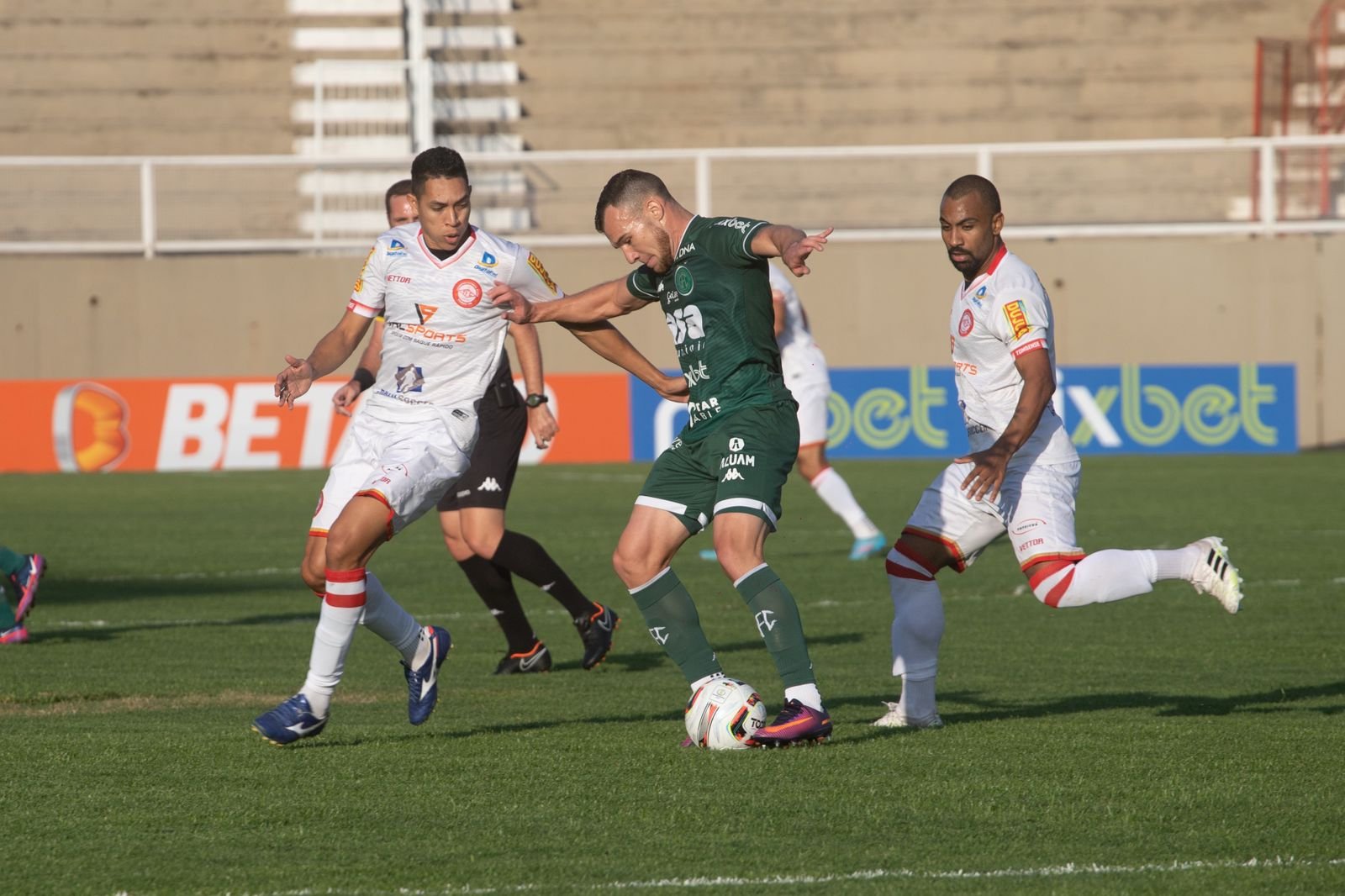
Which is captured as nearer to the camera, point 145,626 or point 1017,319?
point 1017,319

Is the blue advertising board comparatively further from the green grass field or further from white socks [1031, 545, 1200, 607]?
white socks [1031, 545, 1200, 607]

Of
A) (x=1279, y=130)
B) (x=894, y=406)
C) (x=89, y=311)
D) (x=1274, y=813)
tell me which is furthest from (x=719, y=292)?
(x=1279, y=130)

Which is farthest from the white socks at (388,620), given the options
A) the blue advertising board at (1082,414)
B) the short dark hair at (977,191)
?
the blue advertising board at (1082,414)

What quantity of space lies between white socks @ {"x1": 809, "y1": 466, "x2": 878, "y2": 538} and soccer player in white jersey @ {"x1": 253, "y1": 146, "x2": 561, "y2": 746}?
546 centimetres

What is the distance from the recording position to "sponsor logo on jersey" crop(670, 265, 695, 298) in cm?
648

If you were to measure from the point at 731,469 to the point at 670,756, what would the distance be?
0.98 m

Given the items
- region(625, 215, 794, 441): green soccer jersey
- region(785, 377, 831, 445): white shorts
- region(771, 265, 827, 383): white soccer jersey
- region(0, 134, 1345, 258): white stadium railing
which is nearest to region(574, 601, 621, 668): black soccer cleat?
region(625, 215, 794, 441): green soccer jersey

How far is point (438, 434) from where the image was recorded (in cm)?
702

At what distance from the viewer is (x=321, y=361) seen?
7.02 meters

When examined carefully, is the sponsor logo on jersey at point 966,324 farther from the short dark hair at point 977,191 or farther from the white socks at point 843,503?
the white socks at point 843,503

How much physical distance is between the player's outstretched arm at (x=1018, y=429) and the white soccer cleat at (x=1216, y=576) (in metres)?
0.71

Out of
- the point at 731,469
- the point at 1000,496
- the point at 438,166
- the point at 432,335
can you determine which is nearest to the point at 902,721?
the point at 1000,496

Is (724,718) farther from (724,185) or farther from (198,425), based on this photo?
(198,425)

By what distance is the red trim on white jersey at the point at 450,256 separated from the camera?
721 cm
